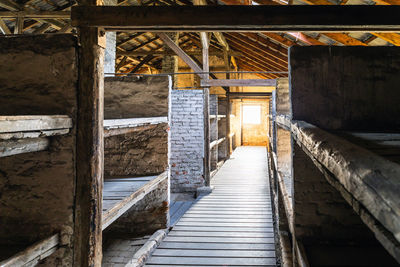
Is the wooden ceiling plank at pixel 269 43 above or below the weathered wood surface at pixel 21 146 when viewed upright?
above

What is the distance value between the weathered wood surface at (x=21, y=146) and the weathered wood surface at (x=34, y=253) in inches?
22.4

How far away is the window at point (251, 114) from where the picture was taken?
1647 centimetres

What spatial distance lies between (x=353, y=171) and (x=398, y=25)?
167 centimetres

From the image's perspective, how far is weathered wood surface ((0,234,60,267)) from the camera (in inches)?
52.0

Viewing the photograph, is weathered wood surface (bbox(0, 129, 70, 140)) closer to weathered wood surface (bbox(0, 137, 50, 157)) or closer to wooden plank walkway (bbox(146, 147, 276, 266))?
weathered wood surface (bbox(0, 137, 50, 157))

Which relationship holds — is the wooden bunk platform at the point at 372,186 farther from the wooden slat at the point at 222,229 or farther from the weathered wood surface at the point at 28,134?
the wooden slat at the point at 222,229

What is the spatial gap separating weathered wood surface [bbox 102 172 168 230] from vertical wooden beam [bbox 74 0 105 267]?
219 millimetres

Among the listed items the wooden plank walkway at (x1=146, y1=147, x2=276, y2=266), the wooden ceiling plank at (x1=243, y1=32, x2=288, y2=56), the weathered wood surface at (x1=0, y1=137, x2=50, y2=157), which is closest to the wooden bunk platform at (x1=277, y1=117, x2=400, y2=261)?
the weathered wood surface at (x1=0, y1=137, x2=50, y2=157)

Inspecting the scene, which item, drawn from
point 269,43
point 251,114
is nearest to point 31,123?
point 269,43

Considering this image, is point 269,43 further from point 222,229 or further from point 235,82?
point 222,229

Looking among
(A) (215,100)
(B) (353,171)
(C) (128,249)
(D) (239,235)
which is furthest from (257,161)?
(B) (353,171)

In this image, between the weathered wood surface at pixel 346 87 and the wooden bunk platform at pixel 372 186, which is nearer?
the wooden bunk platform at pixel 372 186

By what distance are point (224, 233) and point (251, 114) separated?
13618 mm

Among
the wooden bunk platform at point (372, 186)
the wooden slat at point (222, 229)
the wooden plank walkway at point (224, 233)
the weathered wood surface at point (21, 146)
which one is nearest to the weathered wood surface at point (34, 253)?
the weathered wood surface at point (21, 146)
